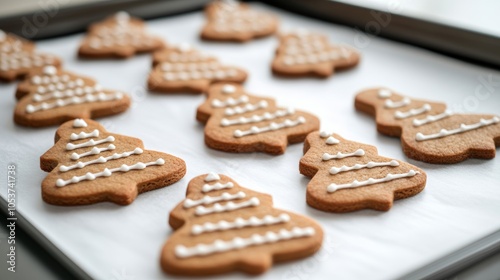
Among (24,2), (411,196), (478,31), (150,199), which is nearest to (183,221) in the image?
(150,199)

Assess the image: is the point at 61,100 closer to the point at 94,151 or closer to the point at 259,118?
the point at 94,151

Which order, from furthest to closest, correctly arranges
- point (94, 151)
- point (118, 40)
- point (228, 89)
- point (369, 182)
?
point (118, 40)
point (228, 89)
point (94, 151)
point (369, 182)

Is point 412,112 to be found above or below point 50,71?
above

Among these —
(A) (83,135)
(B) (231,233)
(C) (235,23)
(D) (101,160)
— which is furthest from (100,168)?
(C) (235,23)

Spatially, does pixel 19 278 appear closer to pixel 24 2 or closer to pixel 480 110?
pixel 480 110

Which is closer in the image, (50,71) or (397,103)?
(397,103)

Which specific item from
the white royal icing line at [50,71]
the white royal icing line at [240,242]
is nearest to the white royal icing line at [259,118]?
the white royal icing line at [240,242]

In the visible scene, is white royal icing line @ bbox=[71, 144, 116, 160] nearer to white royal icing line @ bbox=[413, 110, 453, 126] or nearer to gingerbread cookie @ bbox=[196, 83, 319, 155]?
gingerbread cookie @ bbox=[196, 83, 319, 155]
